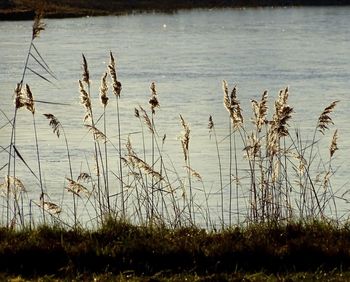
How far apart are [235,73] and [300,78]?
6.17 feet

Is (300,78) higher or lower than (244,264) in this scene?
lower

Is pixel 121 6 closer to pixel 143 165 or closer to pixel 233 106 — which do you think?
pixel 233 106

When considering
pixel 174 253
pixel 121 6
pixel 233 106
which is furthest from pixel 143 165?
pixel 121 6

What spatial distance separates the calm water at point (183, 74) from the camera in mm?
15312

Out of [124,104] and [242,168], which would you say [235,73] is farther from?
[242,168]

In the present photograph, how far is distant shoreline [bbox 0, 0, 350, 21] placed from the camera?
56219 mm

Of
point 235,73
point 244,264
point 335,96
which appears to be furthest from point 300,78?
point 244,264

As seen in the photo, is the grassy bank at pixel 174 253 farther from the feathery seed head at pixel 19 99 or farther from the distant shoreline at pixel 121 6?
the distant shoreline at pixel 121 6

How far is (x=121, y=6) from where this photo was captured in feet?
225

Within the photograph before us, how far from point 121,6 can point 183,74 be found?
140 feet

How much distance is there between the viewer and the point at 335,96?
21.7m

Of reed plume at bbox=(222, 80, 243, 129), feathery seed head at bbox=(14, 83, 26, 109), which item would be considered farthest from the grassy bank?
reed plume at bbox=(222, 80, 243, 129)

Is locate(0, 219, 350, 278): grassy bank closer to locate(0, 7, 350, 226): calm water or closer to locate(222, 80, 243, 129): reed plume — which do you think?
locate(222, 80, 243, 129): reed plume

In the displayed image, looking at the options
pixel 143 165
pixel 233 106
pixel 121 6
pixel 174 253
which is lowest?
pixel 121 6
